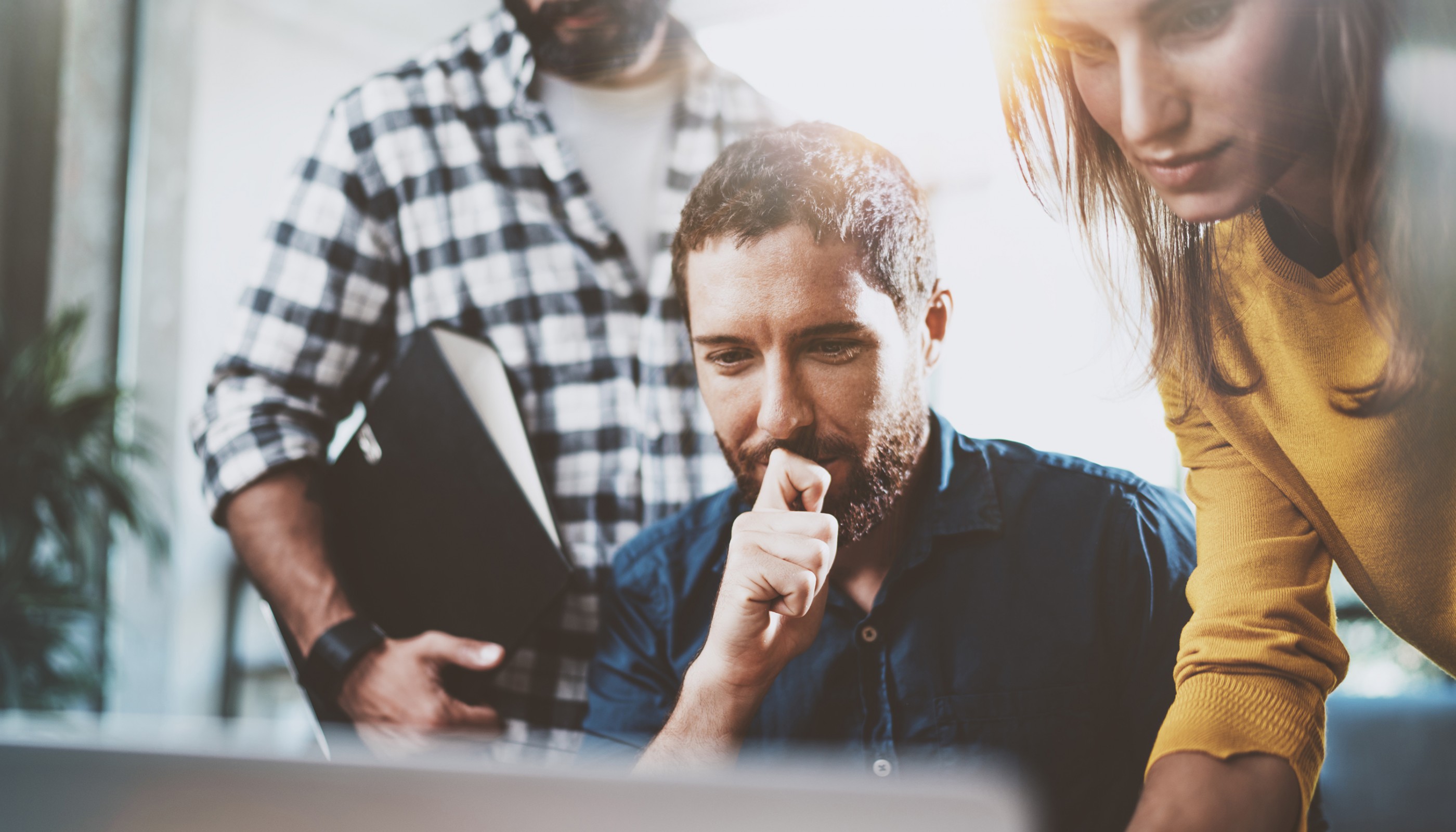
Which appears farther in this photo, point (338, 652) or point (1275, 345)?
point (338, 652)

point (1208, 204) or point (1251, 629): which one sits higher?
point (1208, 204)

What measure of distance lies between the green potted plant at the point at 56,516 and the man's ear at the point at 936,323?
115 cm

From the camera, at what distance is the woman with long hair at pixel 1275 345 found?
0.73m

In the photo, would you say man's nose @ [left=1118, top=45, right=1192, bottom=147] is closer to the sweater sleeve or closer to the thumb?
the sweater sleeve

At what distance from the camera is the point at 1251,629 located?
76cm

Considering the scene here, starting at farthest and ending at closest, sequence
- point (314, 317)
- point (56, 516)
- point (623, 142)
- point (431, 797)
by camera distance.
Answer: point (56, 516) → point (314, 317) → point (623, 142) → point (431, 797)

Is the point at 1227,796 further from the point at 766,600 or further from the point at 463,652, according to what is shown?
the point at 463,652

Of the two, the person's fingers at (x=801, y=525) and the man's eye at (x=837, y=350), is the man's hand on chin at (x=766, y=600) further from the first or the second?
the man's eye at (x=837, y=350)

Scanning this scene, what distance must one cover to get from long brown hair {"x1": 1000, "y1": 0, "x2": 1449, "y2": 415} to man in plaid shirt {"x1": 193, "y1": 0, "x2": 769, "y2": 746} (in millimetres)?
282

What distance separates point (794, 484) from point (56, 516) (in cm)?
129

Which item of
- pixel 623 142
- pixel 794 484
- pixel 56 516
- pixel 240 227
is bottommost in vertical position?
pixel 56 516

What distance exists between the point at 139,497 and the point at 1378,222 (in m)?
1.57

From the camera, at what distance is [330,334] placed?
45.2 inches

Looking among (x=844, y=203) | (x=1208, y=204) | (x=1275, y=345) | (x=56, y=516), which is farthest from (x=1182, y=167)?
(x=56, y=516)
